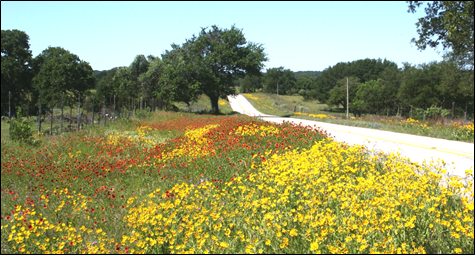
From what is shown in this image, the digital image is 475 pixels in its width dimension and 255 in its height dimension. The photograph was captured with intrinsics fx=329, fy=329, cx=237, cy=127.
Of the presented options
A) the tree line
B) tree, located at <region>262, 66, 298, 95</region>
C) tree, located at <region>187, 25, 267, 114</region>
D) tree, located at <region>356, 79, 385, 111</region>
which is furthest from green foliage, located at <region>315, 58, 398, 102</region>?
tree, located at <region>187, 25, 267, 114</region>

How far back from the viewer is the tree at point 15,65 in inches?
1817

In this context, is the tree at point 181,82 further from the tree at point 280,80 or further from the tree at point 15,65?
the tree at point 280,80

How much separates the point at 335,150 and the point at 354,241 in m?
3.83

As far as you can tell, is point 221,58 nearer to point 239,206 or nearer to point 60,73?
point 60,73

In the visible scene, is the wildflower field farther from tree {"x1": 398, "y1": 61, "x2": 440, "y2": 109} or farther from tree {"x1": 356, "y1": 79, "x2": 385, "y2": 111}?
tree {"x1": 356, "y1": 79, "x2": 385, "y2": 111}

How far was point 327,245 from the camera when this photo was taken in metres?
4.09

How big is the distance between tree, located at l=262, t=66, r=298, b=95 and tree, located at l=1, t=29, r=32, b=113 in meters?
93.2

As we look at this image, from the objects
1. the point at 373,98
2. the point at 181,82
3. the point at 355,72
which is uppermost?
the point at 355,72

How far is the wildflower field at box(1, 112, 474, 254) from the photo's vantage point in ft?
13.7

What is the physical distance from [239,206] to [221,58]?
110 ft

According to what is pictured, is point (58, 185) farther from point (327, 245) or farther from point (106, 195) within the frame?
point (327, 245)

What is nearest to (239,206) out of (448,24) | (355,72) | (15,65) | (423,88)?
(448,24)

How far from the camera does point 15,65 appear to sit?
155 ft

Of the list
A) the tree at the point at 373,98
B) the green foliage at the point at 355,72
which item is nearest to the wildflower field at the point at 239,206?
the tree at the point at 373,98
